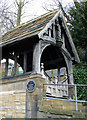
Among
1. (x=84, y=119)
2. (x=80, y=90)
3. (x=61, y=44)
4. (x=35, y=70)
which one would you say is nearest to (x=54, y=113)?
(x=84, y=119)

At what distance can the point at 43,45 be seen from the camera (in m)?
8.32

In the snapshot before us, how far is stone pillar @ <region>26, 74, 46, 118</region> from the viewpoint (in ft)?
23.0

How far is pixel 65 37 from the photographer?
1047cm

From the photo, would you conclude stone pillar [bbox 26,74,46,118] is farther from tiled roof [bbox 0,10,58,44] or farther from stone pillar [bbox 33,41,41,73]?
tiled roof [bbox 0,10,58,44]

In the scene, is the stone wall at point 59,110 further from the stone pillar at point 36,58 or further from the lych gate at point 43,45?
the lych gate at point 43,45

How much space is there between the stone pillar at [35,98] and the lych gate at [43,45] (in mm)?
391

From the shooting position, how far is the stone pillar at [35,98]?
7.00 metres

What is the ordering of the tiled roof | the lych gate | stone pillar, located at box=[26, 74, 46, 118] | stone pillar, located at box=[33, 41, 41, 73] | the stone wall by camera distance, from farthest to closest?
the tiled roof < the lych gate < stone pillar, located at box=[33, 41, 41, 73] < stone pillar, located at box=[26, 74, 46, 118] < the stone wall

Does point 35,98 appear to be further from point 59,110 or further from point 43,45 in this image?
point 43,45

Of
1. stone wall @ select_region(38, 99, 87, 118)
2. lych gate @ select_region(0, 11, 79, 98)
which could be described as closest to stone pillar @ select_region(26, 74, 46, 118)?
stone wall @ select_region(38, 99, 87, 118)

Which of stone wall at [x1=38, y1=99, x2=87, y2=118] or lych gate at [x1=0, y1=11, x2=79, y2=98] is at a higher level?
lych gate at [x1=0, y1=11, x2=79, y2=98]

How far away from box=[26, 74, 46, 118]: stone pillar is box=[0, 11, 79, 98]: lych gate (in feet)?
1.28

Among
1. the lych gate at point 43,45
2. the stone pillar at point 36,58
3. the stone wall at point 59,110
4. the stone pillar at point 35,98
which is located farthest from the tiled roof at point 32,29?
the stone wall at point 59,110

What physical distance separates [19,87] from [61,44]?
10.1 ft
